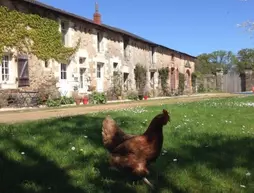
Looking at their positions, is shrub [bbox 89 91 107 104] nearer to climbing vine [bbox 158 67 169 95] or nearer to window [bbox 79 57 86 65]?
window [bbox 79 57 86 65]

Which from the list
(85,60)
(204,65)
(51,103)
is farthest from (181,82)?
(204,65)

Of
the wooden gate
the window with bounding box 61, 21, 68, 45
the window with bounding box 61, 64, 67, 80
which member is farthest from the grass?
the wooden gate

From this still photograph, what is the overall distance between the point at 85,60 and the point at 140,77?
320 inches

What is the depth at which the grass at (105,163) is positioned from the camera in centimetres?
346

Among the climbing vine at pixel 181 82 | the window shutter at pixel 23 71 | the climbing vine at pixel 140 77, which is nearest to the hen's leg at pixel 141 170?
the window shutter at pixel 23 71

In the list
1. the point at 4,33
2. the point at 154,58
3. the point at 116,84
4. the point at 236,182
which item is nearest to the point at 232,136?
the point at 236,182

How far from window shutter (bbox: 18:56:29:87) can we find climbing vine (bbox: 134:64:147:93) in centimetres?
1295

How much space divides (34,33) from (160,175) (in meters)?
15.2

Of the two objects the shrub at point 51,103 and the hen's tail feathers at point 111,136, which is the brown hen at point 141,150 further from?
the shrub at point 51,103

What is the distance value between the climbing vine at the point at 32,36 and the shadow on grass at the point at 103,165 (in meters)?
11.2

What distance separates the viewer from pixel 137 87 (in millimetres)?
28391

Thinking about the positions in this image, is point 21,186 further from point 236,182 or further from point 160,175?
point 236,182

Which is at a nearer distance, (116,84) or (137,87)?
(116,84)

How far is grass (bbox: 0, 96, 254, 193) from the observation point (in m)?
3.46
